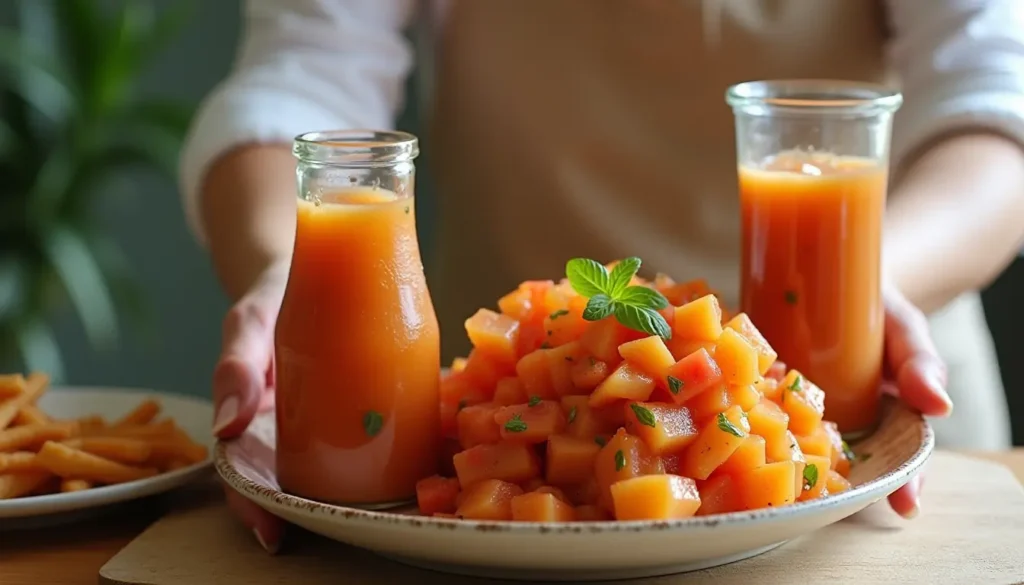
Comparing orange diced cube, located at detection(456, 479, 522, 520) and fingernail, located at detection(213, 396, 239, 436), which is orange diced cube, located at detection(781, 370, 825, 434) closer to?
orange diced cube, located at detection(456, 479, 522, 520)

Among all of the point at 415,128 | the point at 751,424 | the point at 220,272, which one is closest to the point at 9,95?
the point at 415,128

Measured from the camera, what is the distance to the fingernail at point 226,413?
1260mm

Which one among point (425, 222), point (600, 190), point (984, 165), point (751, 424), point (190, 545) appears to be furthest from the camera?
point (425, 222)

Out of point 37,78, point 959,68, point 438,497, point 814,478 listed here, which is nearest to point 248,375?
point 438,497

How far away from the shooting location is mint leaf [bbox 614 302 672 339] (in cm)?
110

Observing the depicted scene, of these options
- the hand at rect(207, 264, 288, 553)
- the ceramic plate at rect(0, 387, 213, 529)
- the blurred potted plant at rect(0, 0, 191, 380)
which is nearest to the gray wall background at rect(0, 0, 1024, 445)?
the blurred potted plant at rect(0, 0, 191, 380)

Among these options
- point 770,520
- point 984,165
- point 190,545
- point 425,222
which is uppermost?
point 984,165

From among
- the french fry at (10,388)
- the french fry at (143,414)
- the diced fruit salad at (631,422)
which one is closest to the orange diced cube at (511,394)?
the diced fruit salad at (631,422)

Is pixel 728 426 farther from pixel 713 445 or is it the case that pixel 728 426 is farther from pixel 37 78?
pixel 37 78

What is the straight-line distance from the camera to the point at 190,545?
4.00 ft

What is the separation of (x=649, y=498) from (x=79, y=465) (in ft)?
1.98

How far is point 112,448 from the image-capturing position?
129 centimetres

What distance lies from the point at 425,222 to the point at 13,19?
1829 millimetres

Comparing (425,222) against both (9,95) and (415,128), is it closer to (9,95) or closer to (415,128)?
(415,128)
